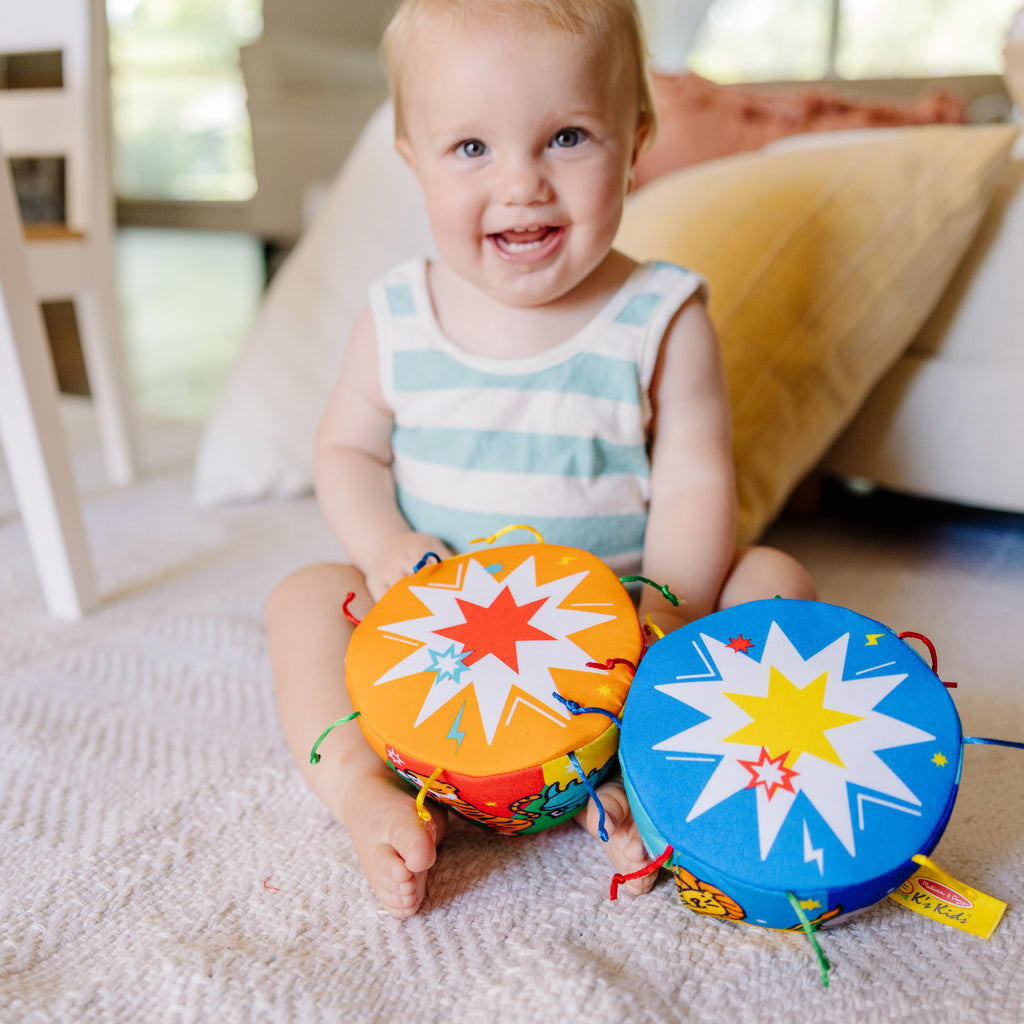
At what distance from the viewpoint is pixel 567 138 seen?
58cm

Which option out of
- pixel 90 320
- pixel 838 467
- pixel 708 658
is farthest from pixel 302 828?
pixel 90 320

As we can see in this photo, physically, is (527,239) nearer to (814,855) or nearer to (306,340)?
(814,855)

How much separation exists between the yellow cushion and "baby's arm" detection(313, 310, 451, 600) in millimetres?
324

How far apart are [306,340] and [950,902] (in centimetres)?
95

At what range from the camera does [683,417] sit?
0.67 metres

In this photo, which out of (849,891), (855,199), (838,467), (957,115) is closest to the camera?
(849,891)

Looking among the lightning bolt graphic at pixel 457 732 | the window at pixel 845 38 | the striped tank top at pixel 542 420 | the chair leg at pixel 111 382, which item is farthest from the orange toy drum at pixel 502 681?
the window at pixel 845 38

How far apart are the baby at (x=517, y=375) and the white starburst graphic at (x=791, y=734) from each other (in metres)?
0.12

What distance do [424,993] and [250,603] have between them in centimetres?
52

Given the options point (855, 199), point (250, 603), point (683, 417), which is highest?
point (855, 199)

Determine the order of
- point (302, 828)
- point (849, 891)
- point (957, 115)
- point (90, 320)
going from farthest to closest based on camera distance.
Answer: point (957, 115) → point (90, 320) → point (302, 828) → point (849, 891)

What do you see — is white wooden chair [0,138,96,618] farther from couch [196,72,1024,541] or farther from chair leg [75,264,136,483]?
couch [196,72,1024,541]

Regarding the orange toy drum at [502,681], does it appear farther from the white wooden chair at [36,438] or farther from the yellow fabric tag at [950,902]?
the white wooden chair at [36,438]

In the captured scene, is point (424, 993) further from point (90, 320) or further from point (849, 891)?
point (90, 320)
